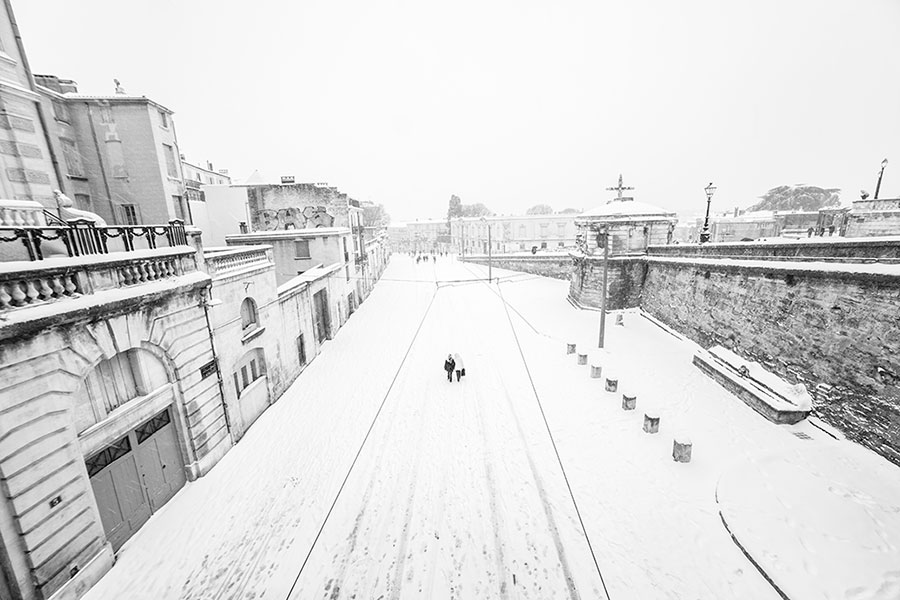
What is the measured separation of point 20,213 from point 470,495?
11807 millimetres

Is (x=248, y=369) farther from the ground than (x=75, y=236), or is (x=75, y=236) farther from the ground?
(x=75, y=236)

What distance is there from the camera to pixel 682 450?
8578 mm

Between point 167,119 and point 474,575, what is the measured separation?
79.4 ft

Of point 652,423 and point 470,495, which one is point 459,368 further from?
point 652,423

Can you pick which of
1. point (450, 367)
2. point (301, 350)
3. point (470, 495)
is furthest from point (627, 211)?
point (301, 350)

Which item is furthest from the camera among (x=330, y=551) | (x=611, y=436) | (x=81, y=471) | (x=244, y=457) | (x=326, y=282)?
(x=326, y=282)

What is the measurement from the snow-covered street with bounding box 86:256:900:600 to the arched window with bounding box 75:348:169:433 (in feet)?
9.44

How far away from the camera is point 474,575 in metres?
6.10

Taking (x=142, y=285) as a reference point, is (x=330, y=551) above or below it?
below

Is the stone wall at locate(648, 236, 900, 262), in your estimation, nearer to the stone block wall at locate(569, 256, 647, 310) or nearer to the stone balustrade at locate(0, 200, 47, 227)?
the stone block wall at locate(569, 256, 647, 310)

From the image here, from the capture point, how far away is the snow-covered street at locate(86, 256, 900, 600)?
5977 mm

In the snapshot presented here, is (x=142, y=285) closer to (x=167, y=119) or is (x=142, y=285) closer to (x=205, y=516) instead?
(x=205, y=516)

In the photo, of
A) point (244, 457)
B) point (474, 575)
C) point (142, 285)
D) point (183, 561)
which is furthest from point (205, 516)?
point (474, 575)

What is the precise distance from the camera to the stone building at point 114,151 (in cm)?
1530
